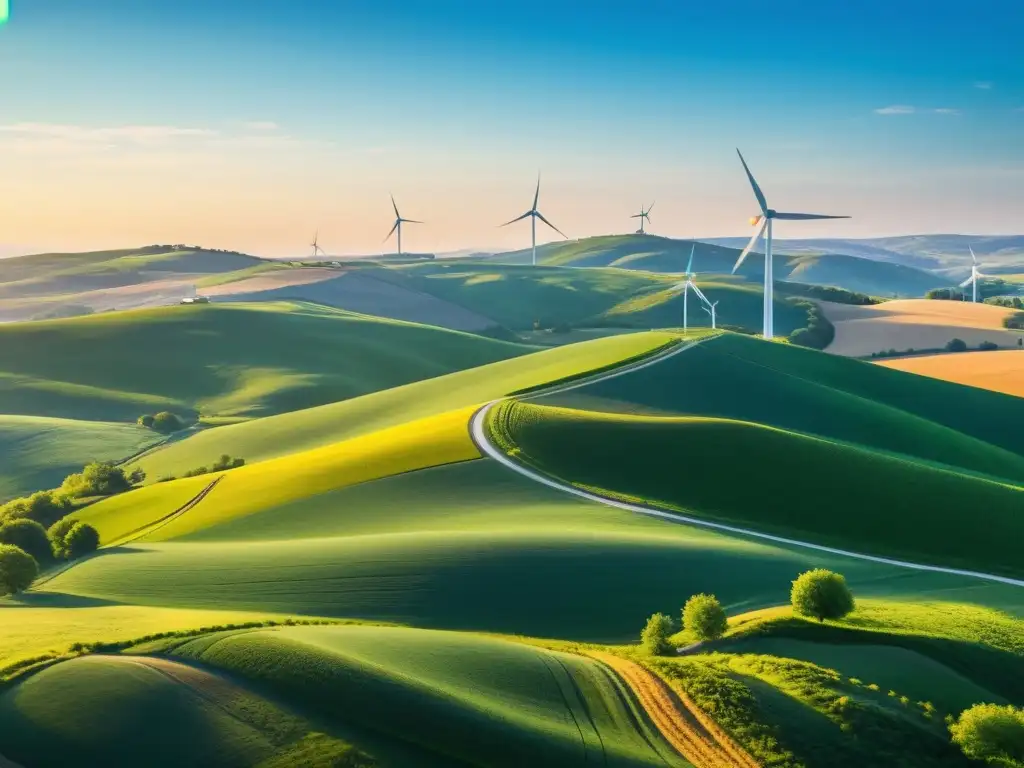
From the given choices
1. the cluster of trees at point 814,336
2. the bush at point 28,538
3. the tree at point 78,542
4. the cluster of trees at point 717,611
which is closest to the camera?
the cluster of trees at point 717,611

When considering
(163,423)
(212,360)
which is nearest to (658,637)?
(163,423)

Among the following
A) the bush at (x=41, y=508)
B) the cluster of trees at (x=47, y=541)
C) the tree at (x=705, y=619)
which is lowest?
the bush at (x=41, y=508)

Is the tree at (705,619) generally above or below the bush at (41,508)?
above

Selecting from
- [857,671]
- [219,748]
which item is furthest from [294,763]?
[857,671]

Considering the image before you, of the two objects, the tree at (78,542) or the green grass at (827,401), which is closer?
the tree at (78,542)

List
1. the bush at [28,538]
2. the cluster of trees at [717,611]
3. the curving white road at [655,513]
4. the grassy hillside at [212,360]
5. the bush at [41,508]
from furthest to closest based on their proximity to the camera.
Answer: the grassy hillside at [212,360] < the bush at [41,508] < the bush at [28,538] < the curving white road at [655,513] < the cluster of trees at [717,611]

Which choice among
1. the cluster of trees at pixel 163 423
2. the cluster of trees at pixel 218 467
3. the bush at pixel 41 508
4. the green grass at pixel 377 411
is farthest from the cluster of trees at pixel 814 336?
the bush at pixel 41 508

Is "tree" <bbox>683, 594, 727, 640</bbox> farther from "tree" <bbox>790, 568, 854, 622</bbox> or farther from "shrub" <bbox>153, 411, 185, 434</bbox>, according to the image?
"shrub" <bbox>153, 411, 185, 434</bbox>

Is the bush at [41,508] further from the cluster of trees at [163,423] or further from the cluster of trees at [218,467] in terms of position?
the cluster of trees at [163,423]

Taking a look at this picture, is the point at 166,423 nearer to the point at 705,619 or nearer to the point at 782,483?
the point at 782,483
